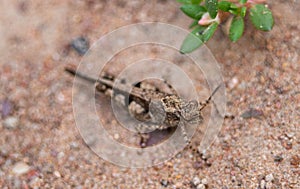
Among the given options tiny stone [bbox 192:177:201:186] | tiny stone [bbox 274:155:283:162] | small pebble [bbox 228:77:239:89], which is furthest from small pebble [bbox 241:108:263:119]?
tiny stone [bbox 192:177:201:186]

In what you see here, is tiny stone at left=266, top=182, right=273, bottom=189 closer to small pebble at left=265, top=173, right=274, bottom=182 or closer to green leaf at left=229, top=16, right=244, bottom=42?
small pebble at left=265, top=173, right=274, bottom=182

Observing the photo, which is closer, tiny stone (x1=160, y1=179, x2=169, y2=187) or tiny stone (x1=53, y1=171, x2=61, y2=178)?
tiny stone (x1=160, y1=179, x2=169, y2=187)

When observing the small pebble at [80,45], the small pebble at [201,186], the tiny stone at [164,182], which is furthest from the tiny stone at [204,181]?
the small pebble at [80,45]

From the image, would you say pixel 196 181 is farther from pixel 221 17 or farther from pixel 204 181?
pixel 221 17

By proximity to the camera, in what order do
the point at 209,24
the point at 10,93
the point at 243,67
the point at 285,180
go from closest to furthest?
the point at 285,180 → the point at 209,24 → the point at 243,67 → the point at 10,93

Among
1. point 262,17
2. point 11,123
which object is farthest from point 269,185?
point 11,123

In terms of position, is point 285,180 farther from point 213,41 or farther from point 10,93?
point 10,93

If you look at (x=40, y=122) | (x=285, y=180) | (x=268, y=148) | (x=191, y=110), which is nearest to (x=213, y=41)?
(x=191, y=110)
